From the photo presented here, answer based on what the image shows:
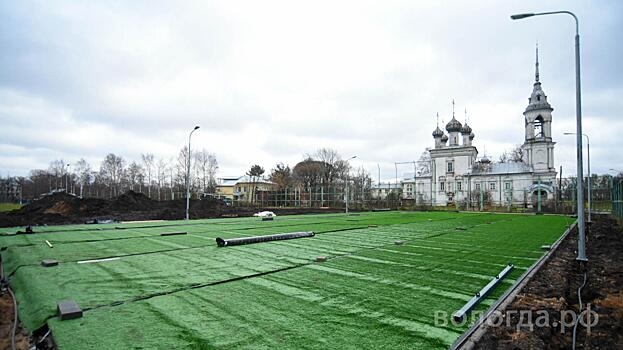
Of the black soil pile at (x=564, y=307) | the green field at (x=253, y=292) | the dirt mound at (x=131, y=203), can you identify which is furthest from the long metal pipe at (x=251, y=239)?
the dirt mound at (x=131, y=203)

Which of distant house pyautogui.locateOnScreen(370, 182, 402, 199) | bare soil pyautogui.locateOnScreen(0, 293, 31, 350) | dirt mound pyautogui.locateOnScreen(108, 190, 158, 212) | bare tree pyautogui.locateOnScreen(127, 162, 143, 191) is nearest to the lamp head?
bare soil pyautogui.locateOnScreen(0, 293, 31, 350)

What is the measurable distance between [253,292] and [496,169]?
5549 cm

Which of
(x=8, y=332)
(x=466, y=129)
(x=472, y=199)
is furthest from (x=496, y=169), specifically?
(x=8, y=332)

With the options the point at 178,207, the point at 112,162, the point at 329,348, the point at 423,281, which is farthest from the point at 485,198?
the point at 112,162

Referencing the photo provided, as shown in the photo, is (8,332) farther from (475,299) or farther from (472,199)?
(472,199)

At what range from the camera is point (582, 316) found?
4336 millimetres

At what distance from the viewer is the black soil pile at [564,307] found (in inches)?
139

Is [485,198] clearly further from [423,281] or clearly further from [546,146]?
[423,281]

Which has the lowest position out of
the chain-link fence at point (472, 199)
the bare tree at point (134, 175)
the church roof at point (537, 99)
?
the chain-link fence at point (472, 199)

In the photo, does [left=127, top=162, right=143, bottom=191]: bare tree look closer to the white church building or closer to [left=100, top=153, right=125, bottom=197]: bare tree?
[left=100, top=153, right=125, bottom=197]: bare tree

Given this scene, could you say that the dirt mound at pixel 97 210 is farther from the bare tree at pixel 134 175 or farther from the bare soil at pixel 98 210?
the bare tree at pixel 134 175

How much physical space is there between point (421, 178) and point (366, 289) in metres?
58.8

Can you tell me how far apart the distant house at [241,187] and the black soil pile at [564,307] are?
41.9 metres

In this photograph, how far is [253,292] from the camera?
16.6ft
